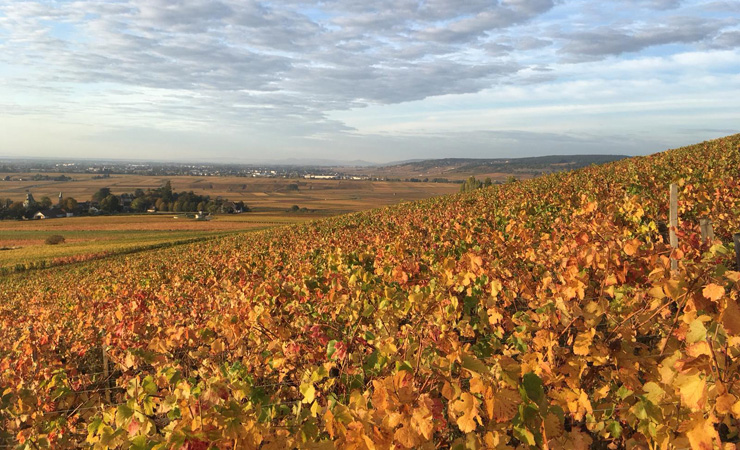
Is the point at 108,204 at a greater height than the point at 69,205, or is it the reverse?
the point at 108,204

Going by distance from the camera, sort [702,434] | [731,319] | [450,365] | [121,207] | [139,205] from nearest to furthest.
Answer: [702,434] → [731,319] → [450,365] → [121,207] → [139,205]

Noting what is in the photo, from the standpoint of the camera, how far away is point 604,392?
2547 mm

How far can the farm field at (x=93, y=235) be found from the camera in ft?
128

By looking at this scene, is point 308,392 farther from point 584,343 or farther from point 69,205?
point 69,205

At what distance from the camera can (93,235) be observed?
2196 inches

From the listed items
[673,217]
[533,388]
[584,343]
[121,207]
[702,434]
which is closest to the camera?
[702,434]

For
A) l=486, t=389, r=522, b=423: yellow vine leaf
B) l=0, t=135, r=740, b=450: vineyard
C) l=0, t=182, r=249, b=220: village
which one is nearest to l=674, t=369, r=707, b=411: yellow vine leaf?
l=0, t=135, r=740, b=450: vineyard

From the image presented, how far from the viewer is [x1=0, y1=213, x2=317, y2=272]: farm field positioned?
128 feet

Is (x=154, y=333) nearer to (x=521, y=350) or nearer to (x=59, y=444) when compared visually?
(x=59, y=444)

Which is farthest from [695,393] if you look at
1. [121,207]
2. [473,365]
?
[121,207]

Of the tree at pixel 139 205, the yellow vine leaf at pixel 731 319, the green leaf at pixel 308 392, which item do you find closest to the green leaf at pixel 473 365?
the green leaf at pixel 308 392

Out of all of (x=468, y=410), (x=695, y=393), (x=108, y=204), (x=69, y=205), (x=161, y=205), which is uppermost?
(x=695, y=393)

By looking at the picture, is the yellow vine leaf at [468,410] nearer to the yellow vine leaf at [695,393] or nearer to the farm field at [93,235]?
the yellow vine leaf at [695,393]

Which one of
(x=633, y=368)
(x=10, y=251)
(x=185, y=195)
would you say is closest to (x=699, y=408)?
(x=633, y=368)
